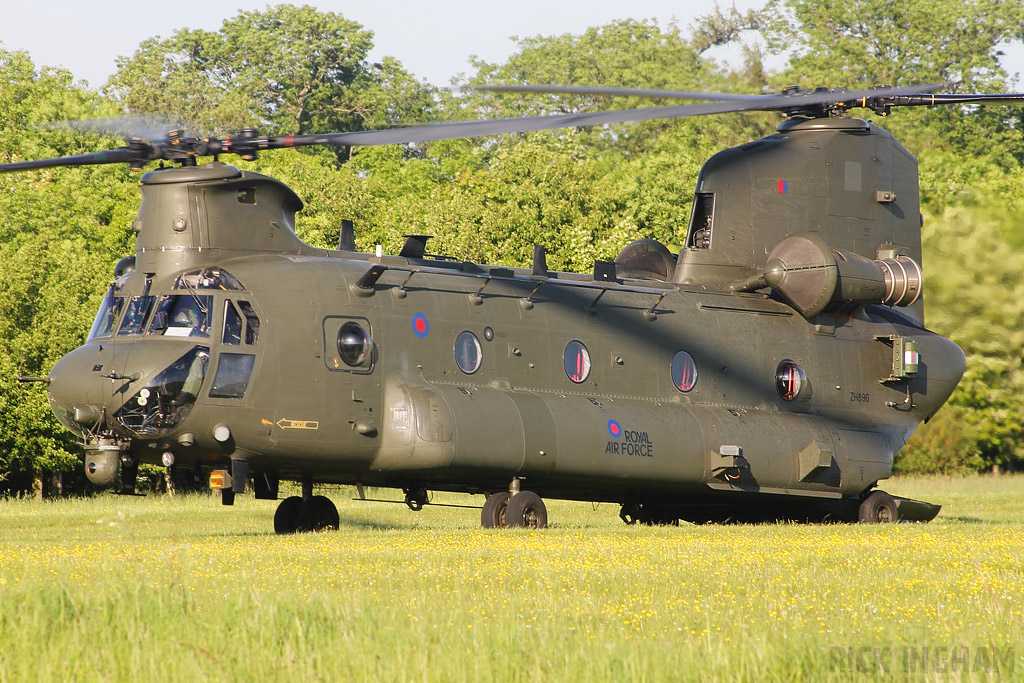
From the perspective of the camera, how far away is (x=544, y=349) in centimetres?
2103

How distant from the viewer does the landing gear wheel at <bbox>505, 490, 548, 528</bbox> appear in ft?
65.3

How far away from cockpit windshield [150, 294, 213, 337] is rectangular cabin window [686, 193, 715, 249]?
395 inches

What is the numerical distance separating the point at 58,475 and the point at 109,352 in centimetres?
2407

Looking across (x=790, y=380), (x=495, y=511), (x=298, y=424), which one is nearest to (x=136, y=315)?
(x=298, y=424)

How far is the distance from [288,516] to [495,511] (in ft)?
10.6

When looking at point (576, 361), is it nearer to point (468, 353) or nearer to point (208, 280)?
point (468, 353)

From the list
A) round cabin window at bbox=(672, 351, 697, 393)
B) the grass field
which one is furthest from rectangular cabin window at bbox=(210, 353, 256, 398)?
round cabin window at bbox=(672, 351, 697, 393)

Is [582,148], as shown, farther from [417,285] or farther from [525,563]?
[525,563]

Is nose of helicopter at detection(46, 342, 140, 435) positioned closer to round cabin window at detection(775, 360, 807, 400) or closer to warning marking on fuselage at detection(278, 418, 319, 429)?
warning marking on fuselage at detection(278, 418, 319, 429)

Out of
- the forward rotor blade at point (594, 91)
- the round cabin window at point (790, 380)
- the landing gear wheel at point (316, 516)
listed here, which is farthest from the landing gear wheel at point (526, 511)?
the forward rotor blade at point (594, 91)

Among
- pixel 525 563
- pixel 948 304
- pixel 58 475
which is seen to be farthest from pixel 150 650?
pixel 58 475

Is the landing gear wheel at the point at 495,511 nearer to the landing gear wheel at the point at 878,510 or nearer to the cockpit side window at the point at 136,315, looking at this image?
the cockpit side window at the point at 136,315

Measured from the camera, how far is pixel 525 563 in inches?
567

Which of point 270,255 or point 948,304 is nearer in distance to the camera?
point 270,255
